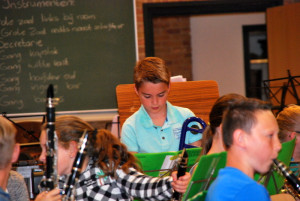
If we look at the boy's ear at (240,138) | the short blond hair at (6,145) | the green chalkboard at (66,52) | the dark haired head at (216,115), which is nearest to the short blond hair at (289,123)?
Result: the dark haired head at (216,115)

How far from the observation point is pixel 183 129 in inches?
100.0

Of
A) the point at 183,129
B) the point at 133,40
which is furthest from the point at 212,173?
the point at 133,40

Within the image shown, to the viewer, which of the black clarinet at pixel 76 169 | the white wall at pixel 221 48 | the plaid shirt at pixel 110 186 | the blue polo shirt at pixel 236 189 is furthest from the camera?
the white wall at pixel 221 48

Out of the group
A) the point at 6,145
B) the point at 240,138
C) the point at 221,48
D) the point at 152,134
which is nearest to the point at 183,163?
the point at 240,138

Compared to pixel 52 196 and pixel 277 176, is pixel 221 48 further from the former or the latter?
pixel 52 196

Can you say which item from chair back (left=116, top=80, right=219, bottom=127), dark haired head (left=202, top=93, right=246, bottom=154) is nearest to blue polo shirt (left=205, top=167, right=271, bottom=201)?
dark haired head (left=202, top=93, right=246, bottom=154)

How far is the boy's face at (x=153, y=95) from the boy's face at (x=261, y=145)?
3.71 ft

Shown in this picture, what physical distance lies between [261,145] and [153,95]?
1.20 m

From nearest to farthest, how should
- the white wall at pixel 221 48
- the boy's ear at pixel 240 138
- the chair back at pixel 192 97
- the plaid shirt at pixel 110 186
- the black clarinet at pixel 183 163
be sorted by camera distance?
the boy's ear at pixel 240 138
the black clarinet at pixel 183 163
the plaid shirt at pixel 110 186
the chair back at pixel 192 97
the white wall at pixel 221 48

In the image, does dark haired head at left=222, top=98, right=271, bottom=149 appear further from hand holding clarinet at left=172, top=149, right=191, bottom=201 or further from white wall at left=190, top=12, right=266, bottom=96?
white wall at left=190, top=12, right=266, bottom=96

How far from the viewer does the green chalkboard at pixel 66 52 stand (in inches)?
197

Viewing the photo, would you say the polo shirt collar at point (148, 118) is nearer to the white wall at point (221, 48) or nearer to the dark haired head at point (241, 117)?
the dark haired head at point (241, 117)

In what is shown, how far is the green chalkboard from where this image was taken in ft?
16.4

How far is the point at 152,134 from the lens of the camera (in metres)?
2.68
